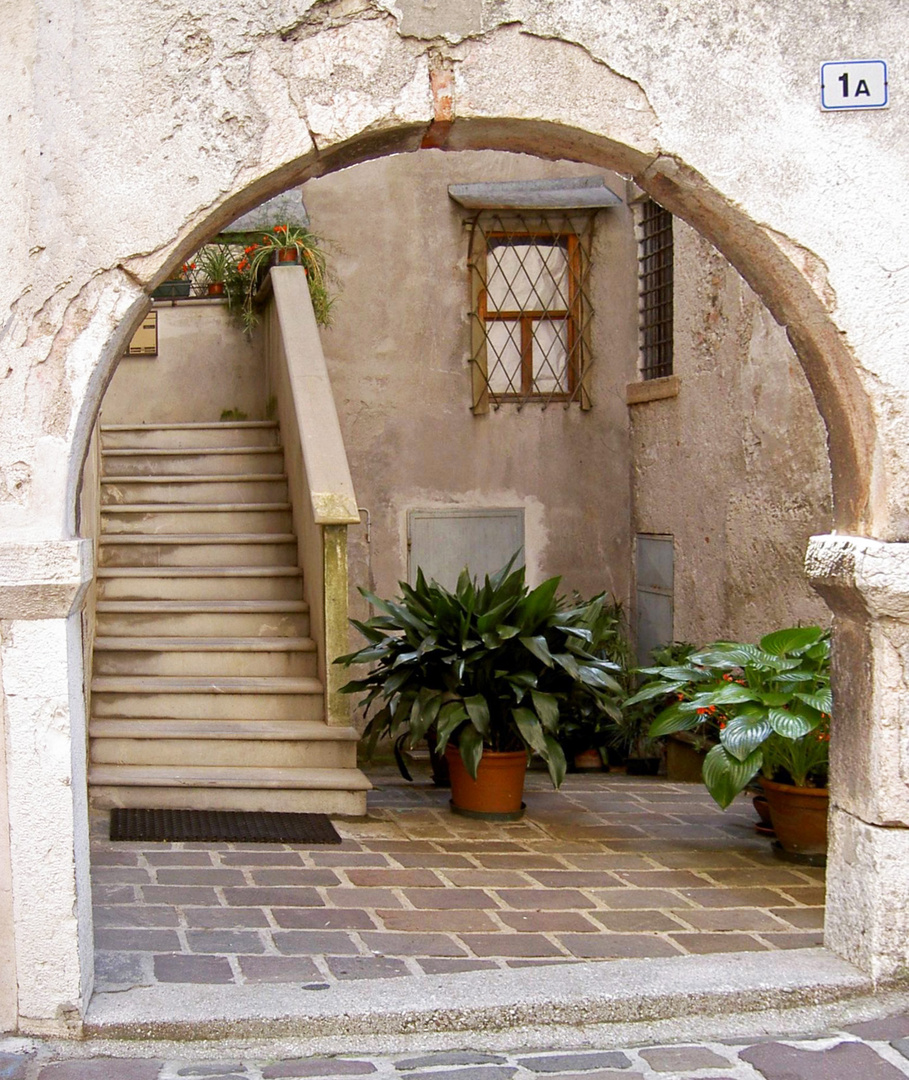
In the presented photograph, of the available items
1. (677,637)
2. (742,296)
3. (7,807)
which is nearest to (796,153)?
(7,807)

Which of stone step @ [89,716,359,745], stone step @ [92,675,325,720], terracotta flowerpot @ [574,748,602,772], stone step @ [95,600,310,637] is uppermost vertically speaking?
→ stone step @ [95,600,310,637]

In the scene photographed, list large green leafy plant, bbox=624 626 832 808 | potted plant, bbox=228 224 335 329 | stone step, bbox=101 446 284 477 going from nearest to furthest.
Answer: large green leafy plant, bbox=624 626 832 808 → stone step, bbox=101 446 284 477 → potted plant, bbox=228 224 335 329

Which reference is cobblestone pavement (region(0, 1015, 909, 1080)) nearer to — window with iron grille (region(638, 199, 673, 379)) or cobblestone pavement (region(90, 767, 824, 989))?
cobblestone pavement (region(90, 767, 824, 989))

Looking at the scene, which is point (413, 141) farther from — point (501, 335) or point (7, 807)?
point (501, 335)

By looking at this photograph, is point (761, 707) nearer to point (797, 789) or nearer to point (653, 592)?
point (797, 789)

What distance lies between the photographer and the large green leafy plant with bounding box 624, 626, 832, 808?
15.8 ft

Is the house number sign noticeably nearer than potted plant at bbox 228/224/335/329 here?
Yes

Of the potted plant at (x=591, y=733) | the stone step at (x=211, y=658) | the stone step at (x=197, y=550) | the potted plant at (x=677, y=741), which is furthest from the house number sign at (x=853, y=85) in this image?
the potted plant at (x=677, y=741)

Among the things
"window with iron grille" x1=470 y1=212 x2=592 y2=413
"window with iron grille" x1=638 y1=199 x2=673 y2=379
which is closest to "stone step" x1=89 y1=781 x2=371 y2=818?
"window with iron grille" x1=470 y1=212 x2=592 y2=413

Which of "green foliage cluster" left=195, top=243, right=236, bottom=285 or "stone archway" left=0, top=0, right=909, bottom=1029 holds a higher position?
"green foliage cluster" left=195, top=243, right=236, bottom=285

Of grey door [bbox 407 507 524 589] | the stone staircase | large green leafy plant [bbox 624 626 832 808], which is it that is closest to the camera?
large green leafy plant [bbox 624 626 832 808]

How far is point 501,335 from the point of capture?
9562mm

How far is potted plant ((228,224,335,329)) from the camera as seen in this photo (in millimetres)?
9047

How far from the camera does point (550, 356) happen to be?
962cm
